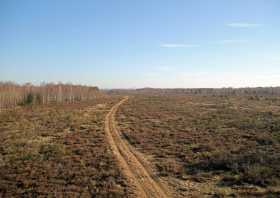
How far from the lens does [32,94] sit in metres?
50.8

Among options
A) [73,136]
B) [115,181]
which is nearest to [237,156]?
[115,181]

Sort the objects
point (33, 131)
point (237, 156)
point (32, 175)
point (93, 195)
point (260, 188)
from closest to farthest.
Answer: point (93, 195) → point (260, 188) → point (32, 175) → point (237, 156) → point (33, 131)

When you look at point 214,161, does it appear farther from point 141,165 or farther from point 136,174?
point 136,174

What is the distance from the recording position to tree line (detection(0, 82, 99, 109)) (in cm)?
4428

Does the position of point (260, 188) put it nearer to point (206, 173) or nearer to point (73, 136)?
point (206, 173)

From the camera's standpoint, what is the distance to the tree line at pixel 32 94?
145 ft

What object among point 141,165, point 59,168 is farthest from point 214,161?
point 59,168

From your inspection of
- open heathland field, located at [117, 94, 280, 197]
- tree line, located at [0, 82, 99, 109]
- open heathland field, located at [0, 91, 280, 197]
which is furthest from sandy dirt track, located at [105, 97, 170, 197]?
tree line, located at [0, 82, 99, 109]

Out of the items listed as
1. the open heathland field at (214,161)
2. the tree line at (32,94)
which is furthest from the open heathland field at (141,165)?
the tree line at (32,94)

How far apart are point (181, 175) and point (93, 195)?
143 inches

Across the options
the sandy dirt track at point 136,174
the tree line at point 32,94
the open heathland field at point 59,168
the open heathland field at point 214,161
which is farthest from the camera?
the tree line at point 32,94

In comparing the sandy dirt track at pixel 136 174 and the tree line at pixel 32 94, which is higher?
the tree line at pixel 32 94

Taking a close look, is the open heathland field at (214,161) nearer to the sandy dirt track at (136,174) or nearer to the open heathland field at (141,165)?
the open heathland field at (141,165)

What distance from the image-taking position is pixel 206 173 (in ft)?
33.6
